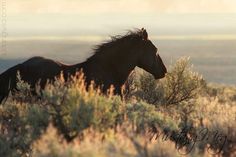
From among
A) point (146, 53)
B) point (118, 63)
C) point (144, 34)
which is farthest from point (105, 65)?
point (144, 34)

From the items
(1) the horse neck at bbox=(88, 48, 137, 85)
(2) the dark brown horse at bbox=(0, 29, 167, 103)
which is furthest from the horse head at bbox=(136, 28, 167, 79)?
(1) the horse neck at bbox=(88, 48, 137, 85)

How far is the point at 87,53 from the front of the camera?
679 inches

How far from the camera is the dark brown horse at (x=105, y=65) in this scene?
1656cm

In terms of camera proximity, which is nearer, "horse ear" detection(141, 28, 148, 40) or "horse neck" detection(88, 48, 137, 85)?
"horse neck" detection(88, 48, 137, 85)

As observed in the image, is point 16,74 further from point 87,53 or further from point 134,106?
point 134,106

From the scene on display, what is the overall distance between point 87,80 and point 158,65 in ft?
8.84

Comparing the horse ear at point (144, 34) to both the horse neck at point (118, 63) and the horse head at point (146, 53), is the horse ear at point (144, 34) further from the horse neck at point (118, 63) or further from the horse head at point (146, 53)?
the horse neck at point (118, 63)

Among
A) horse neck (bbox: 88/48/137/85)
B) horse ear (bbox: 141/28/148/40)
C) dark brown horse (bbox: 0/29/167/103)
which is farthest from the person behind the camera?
horse ear (bbox: 141/28/148/40)

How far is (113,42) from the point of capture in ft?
57.4

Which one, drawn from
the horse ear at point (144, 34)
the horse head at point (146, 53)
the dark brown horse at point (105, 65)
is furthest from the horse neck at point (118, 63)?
the horse ear at point (144, 34)

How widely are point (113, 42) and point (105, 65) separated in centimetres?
83

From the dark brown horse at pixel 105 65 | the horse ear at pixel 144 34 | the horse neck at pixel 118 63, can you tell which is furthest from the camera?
the horse ear at pixel 144 34

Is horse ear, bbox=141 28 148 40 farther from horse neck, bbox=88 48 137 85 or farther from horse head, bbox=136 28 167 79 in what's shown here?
horse neck, bbox=88 48 137 85

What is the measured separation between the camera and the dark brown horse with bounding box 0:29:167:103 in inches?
652
